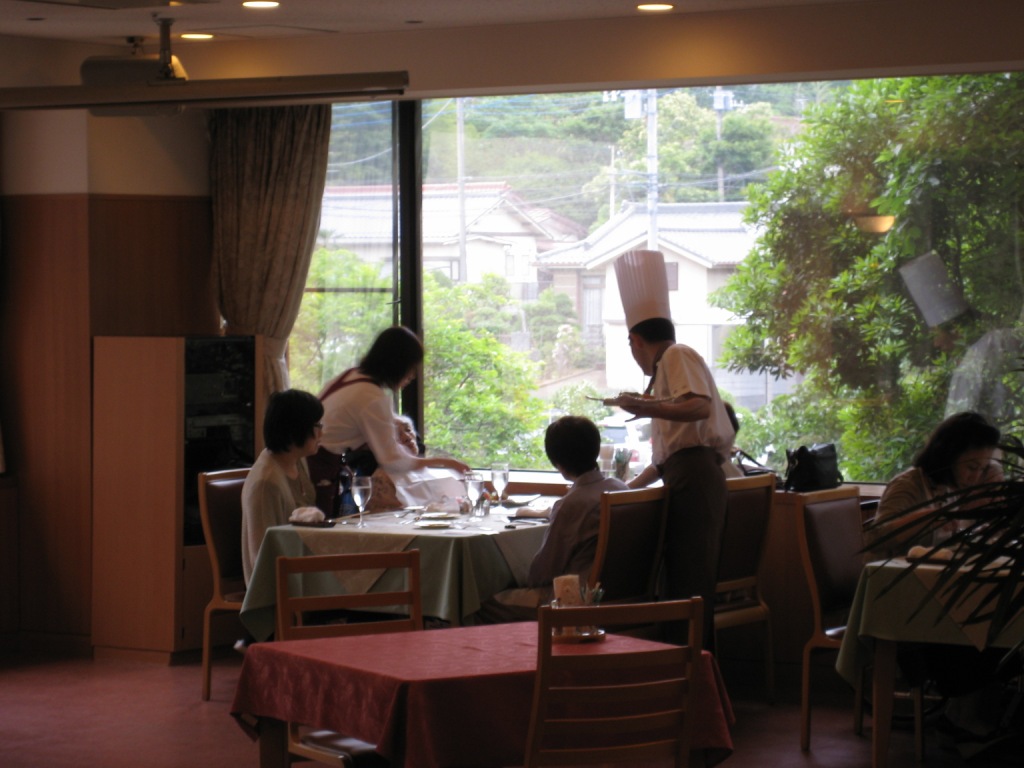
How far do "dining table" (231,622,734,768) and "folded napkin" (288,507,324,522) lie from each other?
5.45 ft

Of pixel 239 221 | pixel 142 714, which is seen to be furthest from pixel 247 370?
Answer: pixel 142 714

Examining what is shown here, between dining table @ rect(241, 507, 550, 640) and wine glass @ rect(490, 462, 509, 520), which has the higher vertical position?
wine glass @ rect(490, 462, 509, 520)

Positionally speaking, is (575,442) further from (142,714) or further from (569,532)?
(142,714)

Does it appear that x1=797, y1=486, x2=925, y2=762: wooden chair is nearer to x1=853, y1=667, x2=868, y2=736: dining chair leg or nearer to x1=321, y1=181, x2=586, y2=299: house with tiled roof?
x1=853, y1=667, x2=868, y2=736: dining chair leg

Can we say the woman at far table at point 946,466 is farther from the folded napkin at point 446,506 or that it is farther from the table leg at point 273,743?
the table leg at point 273,743

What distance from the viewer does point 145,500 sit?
6.48 m

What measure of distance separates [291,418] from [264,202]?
207 centimetres

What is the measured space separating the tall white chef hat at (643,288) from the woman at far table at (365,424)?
1.02 m

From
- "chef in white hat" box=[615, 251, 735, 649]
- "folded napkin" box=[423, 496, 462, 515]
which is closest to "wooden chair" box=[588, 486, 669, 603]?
"chef in white hat" box=[615, 251, 735, 649]

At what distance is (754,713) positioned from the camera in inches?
218

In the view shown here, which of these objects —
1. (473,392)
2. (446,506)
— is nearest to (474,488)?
(446,506)

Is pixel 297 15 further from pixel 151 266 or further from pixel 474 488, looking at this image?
pixel 474 488

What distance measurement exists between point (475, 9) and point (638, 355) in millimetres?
1733

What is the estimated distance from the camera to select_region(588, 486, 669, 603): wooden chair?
495cm
